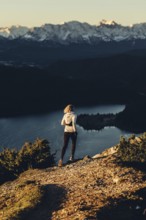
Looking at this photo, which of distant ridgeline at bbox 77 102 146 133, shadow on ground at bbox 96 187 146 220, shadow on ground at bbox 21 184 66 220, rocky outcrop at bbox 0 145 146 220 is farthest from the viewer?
distant ridgeline at bbox 77 102 146 133

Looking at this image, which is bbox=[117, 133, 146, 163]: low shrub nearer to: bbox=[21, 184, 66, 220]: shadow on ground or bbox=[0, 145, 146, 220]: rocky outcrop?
bbox=[0, 145, 146, 220]: rocky outcrop

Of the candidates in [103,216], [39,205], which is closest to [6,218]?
[39,205]

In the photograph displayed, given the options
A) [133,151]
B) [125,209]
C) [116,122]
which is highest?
[133,151]

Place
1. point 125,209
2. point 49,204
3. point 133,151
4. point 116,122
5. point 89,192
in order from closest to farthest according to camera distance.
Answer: point 125,209 < point 49,204 < point 89,192 < point 133,151 < point 116,122

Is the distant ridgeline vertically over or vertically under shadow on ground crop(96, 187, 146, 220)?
under

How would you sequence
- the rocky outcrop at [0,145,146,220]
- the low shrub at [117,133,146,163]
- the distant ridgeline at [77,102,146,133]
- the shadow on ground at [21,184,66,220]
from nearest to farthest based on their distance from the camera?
the rocky outcrop at [0,145,146,220] < the shadow on ground at [21,184,66,220] < the low shrub at [117,133,146,163] < the distant ridgeline at [77,102,146,133]

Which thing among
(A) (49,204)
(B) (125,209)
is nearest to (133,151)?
(B) (125,209)

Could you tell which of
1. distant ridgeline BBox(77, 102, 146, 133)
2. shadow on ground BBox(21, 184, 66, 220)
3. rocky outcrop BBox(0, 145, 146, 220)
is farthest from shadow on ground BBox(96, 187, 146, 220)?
distant ridgeline BBox(77, 102, 146, 133)

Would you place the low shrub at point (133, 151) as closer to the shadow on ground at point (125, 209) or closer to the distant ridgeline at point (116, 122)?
the shadow on ground at point (125, 209)

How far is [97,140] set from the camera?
497 ft

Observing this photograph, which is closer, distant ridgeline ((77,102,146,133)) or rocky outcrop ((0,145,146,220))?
rocky outcrop ((0,145,146,220))

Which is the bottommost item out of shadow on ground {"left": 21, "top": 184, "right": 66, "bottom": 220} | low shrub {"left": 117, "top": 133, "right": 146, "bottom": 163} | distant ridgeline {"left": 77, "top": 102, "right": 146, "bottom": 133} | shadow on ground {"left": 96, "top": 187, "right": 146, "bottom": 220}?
distant ridgeline {"left": 77, "top": 102, "right": 146, "bottom": 133}

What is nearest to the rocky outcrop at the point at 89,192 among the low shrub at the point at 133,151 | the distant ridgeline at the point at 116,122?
the low shrub at the point at 133,151

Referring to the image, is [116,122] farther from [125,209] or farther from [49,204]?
[125,209]
